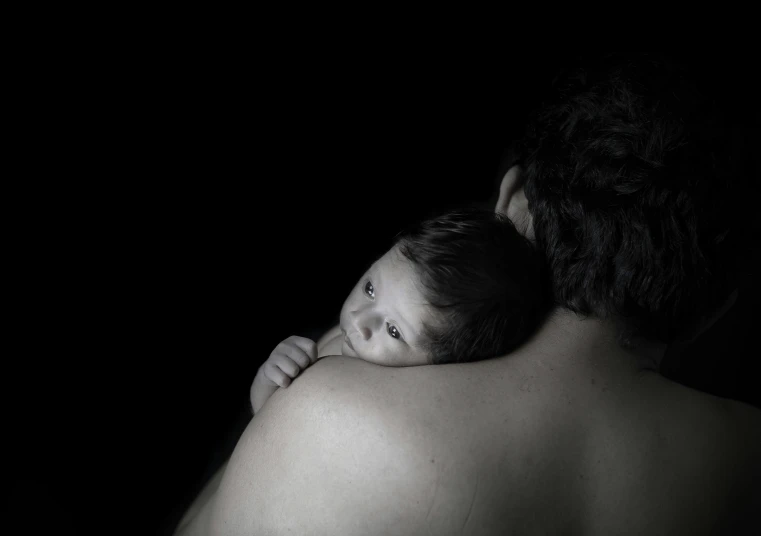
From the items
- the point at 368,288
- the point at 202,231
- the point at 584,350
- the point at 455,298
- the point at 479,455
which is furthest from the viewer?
the point at 202,231

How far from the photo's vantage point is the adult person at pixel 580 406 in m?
0.87

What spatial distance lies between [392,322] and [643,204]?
45cm

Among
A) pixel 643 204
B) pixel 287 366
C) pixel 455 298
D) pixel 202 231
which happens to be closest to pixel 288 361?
pixel 287 366

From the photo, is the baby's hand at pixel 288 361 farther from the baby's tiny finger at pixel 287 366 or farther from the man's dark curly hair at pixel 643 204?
the man's dark curly hair at pixel 643 204

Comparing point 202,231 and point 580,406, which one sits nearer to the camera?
point 580,406

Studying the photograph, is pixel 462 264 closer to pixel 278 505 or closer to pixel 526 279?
pixel 526 279

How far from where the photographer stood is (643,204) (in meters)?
1.02

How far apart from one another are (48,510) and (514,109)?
4.99 feet

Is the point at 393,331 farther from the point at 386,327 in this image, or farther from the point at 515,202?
the point at 515,202

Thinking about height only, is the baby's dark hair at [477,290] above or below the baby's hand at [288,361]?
above

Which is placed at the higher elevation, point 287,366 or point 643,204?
point 643,204

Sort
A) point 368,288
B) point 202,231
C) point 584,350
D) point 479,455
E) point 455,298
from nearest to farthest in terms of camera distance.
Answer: point 479,455 → point 584,350 → point 455,298 → point 368,288 → point 202,231

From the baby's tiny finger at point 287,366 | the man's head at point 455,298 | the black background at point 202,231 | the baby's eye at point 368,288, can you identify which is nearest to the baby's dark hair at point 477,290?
the man's head at point 455,298

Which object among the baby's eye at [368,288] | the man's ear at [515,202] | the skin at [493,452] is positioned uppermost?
the man's ear at [515,202]
